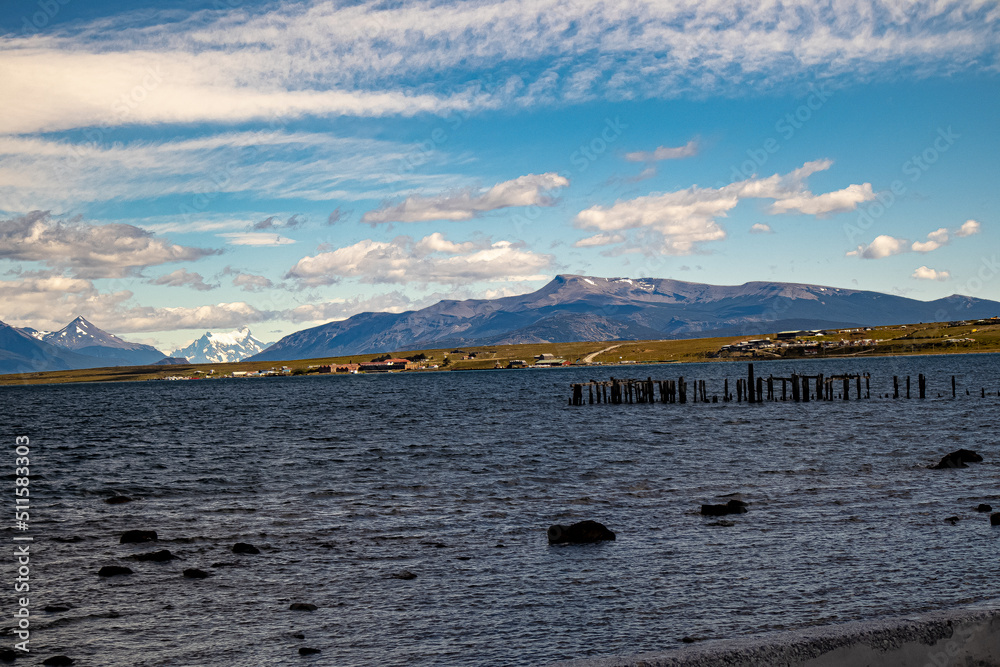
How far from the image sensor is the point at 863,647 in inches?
254

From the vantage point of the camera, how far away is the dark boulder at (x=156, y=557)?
Result: 890 inches

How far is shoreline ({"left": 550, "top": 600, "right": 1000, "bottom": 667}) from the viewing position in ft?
20.2

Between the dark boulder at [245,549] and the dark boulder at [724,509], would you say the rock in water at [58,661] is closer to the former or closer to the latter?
the dark boulder at [245,549]

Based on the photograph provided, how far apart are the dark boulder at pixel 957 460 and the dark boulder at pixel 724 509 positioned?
16.1 metres

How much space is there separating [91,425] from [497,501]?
262 feet

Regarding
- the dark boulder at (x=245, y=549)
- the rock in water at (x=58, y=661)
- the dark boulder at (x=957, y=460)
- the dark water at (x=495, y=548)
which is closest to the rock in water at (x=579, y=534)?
the dark water at (x=495, y=548)

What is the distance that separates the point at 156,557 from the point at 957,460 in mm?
36093

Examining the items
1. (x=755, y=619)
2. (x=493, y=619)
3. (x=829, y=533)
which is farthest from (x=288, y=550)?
(x=829, y=533)

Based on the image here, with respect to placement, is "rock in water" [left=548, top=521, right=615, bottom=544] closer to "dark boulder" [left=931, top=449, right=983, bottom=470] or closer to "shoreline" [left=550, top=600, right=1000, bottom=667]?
"shoreline" [left=550, top=600, right=1000, bottom=667]

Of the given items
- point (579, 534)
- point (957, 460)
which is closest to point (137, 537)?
point (579, 534)

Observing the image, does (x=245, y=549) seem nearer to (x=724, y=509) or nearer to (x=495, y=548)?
(x=495, y=548)

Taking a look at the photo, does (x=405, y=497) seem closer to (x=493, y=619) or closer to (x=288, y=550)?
(x=288, y=550)

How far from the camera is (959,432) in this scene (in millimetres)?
57406

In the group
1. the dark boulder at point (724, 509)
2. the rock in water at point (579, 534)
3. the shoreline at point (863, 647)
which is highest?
the shoreline at point (863, 647)
